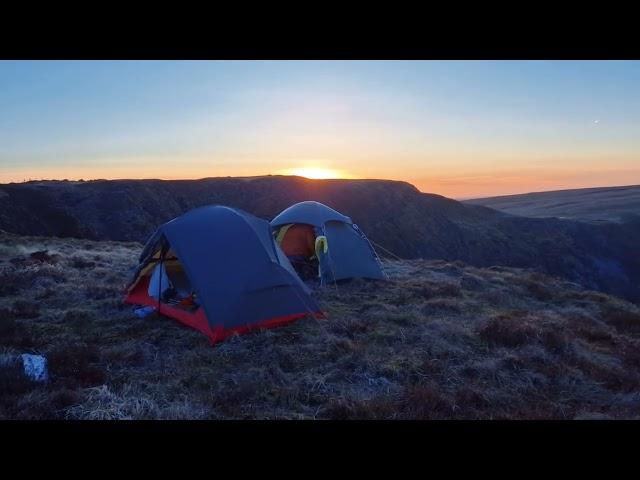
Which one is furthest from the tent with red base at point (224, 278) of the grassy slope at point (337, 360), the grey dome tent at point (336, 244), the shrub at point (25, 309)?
the grey dome tent at point (336, 244)

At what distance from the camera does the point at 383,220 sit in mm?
46125

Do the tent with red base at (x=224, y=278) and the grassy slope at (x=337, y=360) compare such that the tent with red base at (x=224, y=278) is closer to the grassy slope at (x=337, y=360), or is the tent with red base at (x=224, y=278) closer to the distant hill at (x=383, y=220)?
the grassy slope at (x=337, y=360)

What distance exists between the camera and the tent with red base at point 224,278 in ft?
27.5

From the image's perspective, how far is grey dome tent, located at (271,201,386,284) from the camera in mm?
13430

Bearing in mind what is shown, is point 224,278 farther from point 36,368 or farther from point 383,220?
point 383,220

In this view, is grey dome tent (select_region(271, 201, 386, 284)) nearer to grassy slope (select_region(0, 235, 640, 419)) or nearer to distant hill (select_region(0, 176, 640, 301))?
grassy slope (select_region(0, 235, 640, 419))

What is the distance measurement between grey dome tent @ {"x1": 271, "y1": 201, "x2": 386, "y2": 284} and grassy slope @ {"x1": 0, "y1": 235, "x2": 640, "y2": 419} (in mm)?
1448

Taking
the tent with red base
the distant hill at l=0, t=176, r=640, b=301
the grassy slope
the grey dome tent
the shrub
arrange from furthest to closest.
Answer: the distant hill at l=0, t=176, r=640, b=301 → the grey dome tent → the shrub → the tent with red base → the grassy slope

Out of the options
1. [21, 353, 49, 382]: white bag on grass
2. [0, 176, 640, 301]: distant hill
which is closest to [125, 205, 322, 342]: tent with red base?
[21, 353, 49, 382]: white bag on grass

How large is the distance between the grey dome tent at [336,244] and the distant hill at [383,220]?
76.2 feet

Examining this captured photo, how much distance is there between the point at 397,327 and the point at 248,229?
11.8ft

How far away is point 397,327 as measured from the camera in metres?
9.50
